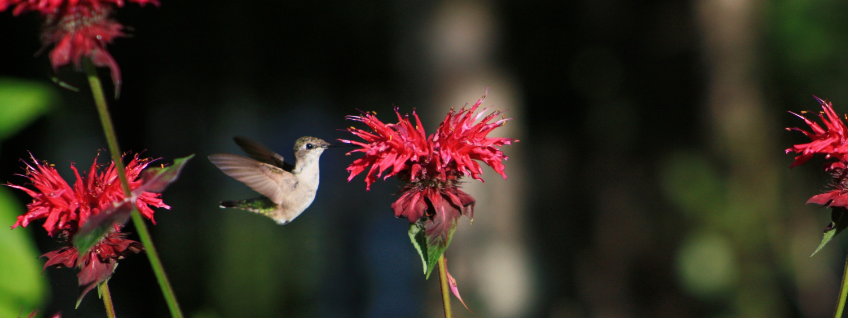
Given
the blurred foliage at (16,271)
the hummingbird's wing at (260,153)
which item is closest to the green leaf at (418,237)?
the hummingbird's wing at (260,153)

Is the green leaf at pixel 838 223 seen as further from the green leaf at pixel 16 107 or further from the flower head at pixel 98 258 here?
the green leaf at pixel 16 107

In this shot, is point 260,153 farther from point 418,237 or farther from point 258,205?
point 418,237

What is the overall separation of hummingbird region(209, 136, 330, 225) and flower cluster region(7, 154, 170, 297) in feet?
0.81

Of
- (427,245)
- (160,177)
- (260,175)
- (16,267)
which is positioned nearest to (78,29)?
(160,177)

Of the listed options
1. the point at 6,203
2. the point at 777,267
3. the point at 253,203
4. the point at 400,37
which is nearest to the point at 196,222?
the point at 400,37

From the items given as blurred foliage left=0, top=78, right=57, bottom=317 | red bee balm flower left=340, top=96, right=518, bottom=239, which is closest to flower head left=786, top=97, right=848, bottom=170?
red bee balm flower left=340, top=96, right=518, bottom=239

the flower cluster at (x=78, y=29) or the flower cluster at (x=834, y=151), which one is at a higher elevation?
the flower cluster at (x=78, y=29)

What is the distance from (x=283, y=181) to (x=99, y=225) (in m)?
0.63

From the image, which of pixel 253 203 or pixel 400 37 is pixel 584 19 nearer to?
pixel 400 37

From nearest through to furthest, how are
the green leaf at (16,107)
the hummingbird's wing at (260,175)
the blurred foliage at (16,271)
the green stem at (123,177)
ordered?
the green stem at (123,177) < the hummingbird's wing at (260,175) < the blurred foliage at (16,271) < the green leaf at (16,107)

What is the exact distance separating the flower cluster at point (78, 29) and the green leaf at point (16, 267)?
38.5 inches

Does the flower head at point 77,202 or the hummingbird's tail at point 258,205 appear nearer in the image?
the flower head at point 77,202

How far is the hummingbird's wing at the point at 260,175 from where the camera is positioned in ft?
3.24

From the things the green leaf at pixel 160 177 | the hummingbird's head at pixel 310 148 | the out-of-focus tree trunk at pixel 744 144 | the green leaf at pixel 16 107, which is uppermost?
the green leaf at pixel 16 107
